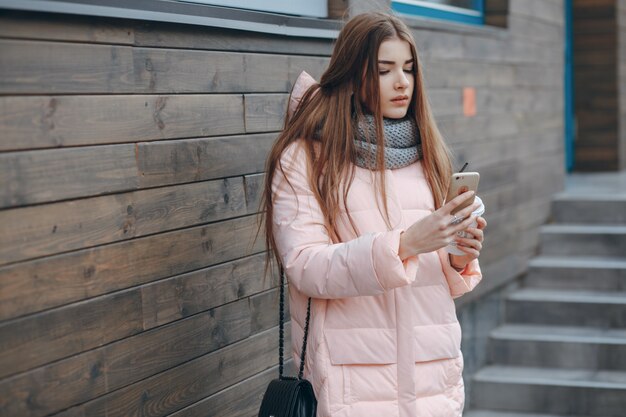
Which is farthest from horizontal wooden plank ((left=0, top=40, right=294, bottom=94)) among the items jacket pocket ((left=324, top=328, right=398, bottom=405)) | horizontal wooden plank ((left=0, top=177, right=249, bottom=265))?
jacket pocket ((left=324, top=328, right=398, bottom=405))

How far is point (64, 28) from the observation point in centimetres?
263

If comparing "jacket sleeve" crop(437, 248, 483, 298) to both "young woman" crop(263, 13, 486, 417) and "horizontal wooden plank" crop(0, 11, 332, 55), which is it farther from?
"horizontal wooden plank" crop(0, 11, 332, 55)

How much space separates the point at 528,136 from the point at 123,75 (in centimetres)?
463

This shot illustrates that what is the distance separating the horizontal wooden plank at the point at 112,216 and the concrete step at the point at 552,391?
3.06m

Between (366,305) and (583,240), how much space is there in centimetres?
470

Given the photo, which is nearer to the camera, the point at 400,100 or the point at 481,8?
the point at 400,100

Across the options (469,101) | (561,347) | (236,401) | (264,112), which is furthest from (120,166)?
(561,347)

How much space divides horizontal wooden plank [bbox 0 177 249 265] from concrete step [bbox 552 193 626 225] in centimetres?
426

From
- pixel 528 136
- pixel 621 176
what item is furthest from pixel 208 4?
pixel 621 176

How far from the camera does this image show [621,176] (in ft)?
29.0

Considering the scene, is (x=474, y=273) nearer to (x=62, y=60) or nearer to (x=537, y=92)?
(x=62, y=60)

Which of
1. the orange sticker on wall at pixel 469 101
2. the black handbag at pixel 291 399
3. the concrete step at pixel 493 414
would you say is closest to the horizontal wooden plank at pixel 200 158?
the black handbag at pixel 291 399

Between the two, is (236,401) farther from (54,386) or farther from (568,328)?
(568,328)

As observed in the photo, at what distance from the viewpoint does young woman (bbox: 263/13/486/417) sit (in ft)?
8.46
